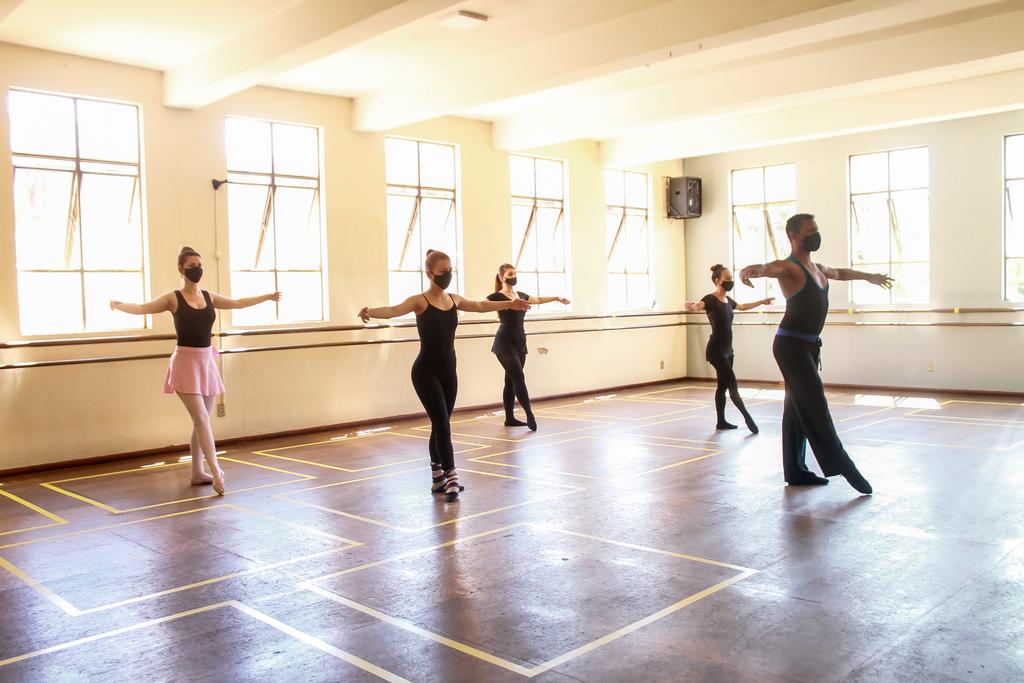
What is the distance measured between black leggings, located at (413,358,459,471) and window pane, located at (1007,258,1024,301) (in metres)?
9.09

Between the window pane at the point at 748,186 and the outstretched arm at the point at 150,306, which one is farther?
the window pane at the point at 748,186

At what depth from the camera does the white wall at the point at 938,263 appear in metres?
12.0

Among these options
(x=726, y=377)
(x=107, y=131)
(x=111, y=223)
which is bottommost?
(x=726, y=377)

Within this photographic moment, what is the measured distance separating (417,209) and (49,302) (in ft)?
15.0

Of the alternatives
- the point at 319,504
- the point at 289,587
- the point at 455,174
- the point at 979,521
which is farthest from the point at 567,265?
the point at 289,587

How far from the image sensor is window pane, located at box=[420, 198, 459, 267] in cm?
1147

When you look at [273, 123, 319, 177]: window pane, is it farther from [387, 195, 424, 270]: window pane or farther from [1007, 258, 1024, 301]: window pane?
[1007, 258, 1024, 301]: window pane

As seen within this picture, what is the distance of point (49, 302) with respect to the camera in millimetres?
8336

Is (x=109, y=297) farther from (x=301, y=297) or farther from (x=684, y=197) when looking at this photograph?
(x=684, y=197)

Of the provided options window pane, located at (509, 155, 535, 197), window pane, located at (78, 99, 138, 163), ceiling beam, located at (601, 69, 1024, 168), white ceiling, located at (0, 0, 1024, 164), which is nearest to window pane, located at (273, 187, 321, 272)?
white ceiling, located at (0, 0, 1024, 164)

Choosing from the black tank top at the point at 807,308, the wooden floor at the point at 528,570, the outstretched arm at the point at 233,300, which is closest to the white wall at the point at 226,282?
the wooden floor at the point at 528,570

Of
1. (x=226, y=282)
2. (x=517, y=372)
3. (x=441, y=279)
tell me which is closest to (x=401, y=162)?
(x=226, y=282)

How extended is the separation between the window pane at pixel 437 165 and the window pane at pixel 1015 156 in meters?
7.47

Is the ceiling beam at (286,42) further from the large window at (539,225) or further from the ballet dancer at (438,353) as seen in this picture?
the large window at (539,225)
